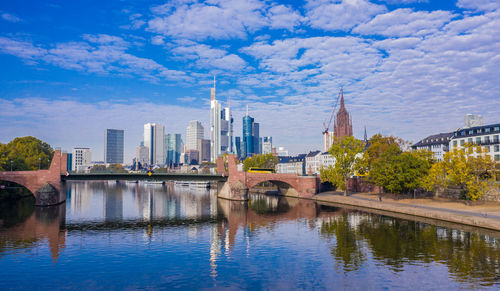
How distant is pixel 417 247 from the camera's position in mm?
44625

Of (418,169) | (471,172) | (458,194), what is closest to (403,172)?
(418,169)

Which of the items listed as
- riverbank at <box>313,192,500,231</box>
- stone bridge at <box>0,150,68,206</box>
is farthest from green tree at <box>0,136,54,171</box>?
riverbank at <box>313,192,500,231</box>

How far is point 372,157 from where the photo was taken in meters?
115

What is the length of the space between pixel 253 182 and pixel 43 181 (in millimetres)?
58823

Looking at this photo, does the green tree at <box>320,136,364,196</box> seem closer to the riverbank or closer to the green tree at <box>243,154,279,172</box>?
the riverbank

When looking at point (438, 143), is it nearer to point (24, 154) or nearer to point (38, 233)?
point (38, 233)

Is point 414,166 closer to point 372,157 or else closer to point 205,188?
point 372,157

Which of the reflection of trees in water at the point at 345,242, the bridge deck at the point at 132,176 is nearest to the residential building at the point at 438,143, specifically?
the reflection of trees in water at the point at 345,242

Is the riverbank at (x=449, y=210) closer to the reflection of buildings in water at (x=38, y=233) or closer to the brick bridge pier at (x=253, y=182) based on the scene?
the brick bridge pier at (x=253, y=182)

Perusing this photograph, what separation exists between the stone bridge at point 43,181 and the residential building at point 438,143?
123181 mm

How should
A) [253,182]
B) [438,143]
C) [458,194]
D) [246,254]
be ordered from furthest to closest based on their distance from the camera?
[438,143] < [253,182] < [458,194] < [246,254]

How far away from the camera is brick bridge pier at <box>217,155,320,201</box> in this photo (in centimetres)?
10869

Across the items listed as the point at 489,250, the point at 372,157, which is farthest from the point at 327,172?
the point at 489,250

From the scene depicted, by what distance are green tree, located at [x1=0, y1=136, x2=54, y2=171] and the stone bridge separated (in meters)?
10.0
